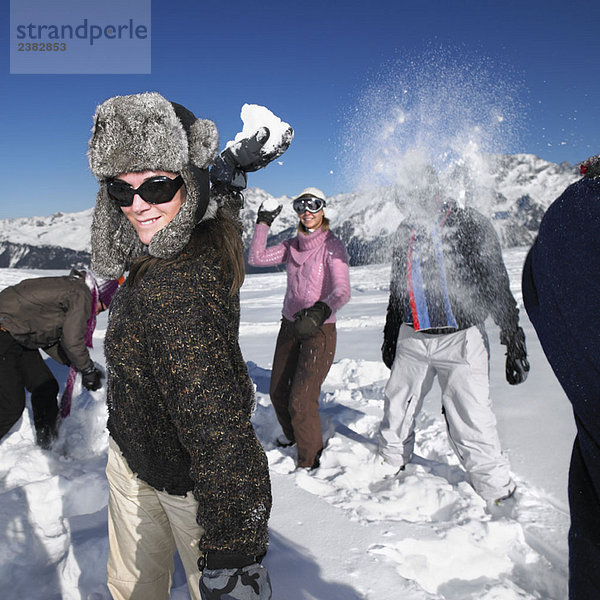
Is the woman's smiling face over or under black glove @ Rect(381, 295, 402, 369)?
over

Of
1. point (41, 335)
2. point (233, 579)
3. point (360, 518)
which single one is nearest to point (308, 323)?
point (360, 518)

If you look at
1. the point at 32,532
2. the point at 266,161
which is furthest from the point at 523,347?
the point at 32,532

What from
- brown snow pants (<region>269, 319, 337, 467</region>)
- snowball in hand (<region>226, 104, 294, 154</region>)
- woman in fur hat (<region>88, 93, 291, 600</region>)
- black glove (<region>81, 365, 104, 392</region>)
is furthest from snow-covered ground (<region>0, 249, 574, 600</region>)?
snowball in hand (<region>226, 104, 294, 154</region>)

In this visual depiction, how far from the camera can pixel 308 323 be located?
289 centimetres

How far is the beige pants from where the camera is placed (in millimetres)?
1310

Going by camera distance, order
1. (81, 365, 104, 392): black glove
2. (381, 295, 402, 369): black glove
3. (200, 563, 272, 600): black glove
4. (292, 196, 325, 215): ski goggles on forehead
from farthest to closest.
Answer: (81, 365, 104, 392): black glove < (292, 196, 325, 215): ski goggles on forehead < (381, 295, 402, 369): black glove < (200, 563, 272, 600): black glove

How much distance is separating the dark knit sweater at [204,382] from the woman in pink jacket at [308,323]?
184cm

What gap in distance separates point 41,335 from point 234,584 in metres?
3.04

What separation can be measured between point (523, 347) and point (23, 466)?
11.3ft

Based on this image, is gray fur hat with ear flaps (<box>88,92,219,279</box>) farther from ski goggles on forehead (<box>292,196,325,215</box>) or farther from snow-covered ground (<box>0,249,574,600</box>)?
ski goggles on forehead (<box>292,196,325,215</box>)

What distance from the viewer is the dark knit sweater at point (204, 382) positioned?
985mm

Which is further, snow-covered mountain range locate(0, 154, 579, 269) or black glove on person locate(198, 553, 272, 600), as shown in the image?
snow-covered mountain range locate(0, 154, 579, 269)

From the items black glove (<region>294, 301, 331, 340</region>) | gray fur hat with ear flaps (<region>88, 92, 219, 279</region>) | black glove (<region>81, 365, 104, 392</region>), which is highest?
gray fur hat with ear flaps (<region>88, 92, 219, 279</region>)

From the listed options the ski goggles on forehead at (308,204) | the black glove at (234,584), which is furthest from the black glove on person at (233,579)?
the ski goggles on forehead at (308,204)
